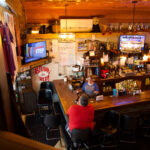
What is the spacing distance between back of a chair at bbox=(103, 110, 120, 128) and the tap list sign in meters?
3.12

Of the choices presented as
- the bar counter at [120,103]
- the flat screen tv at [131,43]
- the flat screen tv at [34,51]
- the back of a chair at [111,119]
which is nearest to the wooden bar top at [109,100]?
the bar counter at [120,103]

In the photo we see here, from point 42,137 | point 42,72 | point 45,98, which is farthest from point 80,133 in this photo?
point 42,72

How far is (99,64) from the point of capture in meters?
5.87

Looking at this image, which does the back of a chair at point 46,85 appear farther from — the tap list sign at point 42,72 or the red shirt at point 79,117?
the red shirt at point 79,117

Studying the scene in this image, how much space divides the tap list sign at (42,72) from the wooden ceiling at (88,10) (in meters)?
1.67

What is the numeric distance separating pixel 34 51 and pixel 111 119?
3.12 metres

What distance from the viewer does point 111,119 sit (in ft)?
11.9

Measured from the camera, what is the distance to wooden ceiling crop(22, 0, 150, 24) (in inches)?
190

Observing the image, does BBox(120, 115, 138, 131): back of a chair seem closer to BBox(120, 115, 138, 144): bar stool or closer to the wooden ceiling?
BBox(120, 115, 138, 144): bar stool

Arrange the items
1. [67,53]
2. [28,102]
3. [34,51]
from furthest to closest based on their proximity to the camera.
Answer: [67,53] → [28,102] → [34,51]

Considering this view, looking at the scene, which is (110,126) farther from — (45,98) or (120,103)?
(45,98)

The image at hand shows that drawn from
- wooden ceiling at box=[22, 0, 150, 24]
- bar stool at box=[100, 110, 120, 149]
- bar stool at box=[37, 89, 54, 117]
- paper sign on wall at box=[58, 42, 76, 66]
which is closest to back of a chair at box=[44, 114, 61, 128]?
bar stool at box=[100, 110, 120, 149]

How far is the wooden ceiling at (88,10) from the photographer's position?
4820 mm

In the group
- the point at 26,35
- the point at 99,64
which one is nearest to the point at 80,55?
the point at 99,64
